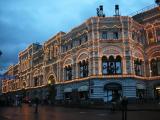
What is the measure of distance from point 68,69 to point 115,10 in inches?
618

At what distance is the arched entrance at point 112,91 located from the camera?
163 feet

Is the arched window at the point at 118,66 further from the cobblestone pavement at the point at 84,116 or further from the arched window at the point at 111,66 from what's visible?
the cobblestone pavement at the point at 84,116

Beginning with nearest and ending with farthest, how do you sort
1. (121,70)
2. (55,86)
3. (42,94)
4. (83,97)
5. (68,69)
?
(121,70), (83,97), (68,69), (55,86), (42,94)

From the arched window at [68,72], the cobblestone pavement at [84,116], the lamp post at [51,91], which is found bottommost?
the cobblestone pavement at [84,116]

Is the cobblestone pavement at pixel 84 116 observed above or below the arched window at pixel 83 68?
below

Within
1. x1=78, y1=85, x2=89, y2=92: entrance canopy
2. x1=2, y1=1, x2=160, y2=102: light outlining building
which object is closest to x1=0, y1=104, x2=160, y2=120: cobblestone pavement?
x1=2, y1=1, x2=160, y2=102: light outlining building

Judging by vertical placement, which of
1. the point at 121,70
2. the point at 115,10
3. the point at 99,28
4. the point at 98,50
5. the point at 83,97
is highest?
the point at 115,10

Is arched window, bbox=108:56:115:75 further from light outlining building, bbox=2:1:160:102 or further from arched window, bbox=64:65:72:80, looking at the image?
arched window, bbox=64:65:72:80

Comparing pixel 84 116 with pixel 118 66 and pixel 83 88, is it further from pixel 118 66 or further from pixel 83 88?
pixel 83 88

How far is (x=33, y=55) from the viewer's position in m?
82.8

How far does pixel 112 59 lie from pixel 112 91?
18.7 ft

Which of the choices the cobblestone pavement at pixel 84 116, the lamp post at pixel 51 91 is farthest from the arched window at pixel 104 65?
the cobblestone pavement at pixel 84 116

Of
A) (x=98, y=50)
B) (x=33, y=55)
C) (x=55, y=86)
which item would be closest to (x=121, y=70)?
(x=98, y=50)

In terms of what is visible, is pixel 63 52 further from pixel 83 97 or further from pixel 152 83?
pixel 152 83
